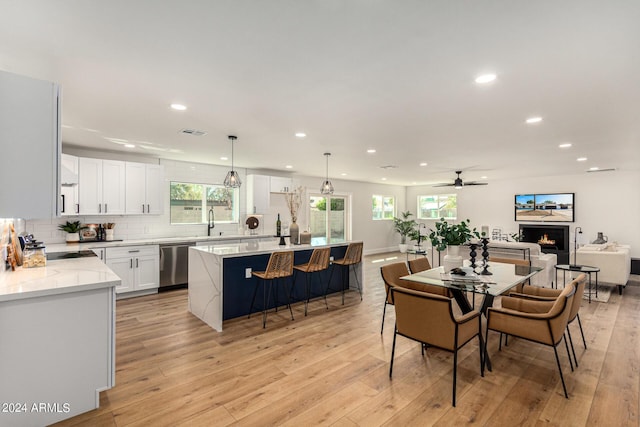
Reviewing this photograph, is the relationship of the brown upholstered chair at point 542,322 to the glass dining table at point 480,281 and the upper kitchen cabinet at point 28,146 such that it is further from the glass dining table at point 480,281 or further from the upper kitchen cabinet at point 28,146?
the upper kitchen cabinet at point 28,146

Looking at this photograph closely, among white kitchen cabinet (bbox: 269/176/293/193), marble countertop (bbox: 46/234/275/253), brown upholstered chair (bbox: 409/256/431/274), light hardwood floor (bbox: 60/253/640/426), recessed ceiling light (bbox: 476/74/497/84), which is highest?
recessed ceiling light (bbox: 476/74/497/84)

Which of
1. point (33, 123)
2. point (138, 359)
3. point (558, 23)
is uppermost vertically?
point (558, 23)

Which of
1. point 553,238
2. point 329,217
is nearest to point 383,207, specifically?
point 329,217

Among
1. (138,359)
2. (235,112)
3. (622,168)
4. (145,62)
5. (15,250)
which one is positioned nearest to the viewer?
(145,62)

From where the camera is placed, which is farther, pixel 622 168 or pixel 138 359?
pixel 622 168

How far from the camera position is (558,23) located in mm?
1695

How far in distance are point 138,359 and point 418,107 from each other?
3619 mm

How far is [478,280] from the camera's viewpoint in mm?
3047

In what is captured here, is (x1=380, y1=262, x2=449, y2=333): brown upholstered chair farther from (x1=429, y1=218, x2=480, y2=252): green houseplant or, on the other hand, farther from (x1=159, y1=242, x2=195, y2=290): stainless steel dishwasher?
(x1=159, y1=242, x2=195, y2=290): stainless steel dishwasher

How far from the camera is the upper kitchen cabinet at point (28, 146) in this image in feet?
6.21

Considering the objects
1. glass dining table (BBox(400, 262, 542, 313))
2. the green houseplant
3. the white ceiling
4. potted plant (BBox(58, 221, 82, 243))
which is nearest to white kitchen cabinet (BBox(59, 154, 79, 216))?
potted plant (BBox(58, 221, 82, 243))

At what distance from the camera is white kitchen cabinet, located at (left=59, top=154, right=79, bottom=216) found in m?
4.70

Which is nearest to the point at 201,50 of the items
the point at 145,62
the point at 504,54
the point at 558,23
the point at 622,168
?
the point at 145,62

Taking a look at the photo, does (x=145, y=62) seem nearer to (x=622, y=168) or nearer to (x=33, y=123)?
(x=33, y=123)
